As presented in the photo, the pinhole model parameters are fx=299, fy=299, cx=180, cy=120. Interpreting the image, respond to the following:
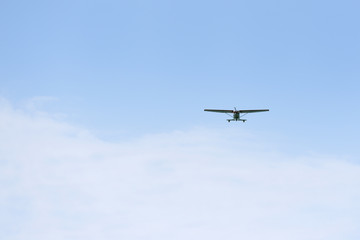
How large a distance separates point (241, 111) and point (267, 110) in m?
12.2

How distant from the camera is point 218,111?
12306cm

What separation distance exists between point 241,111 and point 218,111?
10836mm

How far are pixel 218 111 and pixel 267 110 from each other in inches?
768

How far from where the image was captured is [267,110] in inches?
4729

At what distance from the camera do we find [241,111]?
116 m

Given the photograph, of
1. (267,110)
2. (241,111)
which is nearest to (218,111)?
(241,111)

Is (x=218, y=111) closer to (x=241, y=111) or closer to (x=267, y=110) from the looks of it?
(x=241, y=111)
